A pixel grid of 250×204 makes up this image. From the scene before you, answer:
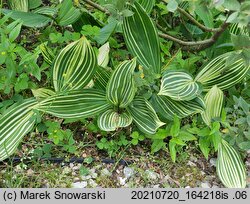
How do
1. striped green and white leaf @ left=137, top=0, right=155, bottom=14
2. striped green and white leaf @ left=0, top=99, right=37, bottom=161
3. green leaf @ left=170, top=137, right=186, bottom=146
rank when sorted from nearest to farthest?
1. striped green and white leaf @ left=0, top=99, right=37, bottom=161
2. green leaf @ left=170, top=137, right=186, bottom=146
3. striped green and white leaf @ left=137, top=0, right=155, bottom=14

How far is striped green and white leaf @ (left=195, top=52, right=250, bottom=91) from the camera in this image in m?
2.45

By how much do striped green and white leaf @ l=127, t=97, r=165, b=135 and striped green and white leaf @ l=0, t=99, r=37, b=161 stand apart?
462 millimetres

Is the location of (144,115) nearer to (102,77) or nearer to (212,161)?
(102,77)

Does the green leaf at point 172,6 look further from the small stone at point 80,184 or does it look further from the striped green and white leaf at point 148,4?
the small stone at point 80,184

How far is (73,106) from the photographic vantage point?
227cm

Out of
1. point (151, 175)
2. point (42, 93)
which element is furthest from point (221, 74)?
point (42, 93)

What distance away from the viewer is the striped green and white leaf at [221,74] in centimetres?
245

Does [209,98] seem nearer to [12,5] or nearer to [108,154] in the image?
[108,154]

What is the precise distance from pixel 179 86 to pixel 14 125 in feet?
2.55

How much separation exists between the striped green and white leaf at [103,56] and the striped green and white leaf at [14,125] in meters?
0.41

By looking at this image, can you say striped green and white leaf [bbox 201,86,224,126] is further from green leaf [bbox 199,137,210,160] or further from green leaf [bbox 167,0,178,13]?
green leaf [bbox 167,0,178,13]

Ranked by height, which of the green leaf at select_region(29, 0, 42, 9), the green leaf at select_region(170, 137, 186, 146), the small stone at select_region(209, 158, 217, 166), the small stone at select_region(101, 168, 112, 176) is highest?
the green leaf at select_region(29, 0, 42, 9)

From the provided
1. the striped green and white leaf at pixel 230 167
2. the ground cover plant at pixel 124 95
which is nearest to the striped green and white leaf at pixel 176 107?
the ground cover plant at pixel 124 95

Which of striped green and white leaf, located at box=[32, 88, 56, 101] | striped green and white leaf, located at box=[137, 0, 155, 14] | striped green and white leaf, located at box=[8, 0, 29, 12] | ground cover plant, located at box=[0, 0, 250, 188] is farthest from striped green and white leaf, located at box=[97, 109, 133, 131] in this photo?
striped green and white leaf, located at box=[8, 0, 29, 12]
